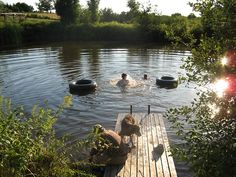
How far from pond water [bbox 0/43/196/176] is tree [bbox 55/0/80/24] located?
23750mm

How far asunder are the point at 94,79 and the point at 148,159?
14031 millimetres

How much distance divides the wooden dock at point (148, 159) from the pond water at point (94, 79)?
3.81 ft

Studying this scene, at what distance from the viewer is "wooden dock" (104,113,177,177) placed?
8.84 m

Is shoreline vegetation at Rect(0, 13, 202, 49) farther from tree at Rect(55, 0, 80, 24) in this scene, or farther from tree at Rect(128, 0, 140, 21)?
tree at Rect(128, 0, 140, 21)

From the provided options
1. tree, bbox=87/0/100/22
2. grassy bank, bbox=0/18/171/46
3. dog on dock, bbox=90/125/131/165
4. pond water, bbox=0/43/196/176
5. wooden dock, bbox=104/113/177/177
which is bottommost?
pond water, bbox=0/43/196/176

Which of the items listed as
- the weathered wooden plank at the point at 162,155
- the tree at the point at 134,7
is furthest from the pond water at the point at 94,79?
the tree at the point at 134,7

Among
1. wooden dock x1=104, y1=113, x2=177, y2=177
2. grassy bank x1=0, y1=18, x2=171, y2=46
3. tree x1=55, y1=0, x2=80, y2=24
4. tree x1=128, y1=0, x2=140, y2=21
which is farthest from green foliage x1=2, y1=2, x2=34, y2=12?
wooden dock x1=104, y1=113, x2=177, y2=177

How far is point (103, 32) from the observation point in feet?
177

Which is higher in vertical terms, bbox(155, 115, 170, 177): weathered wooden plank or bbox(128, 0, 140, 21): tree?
bbox(128, 0, 140, 21): tree

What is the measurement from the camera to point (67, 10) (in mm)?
57188

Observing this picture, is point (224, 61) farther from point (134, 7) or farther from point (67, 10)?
point (134, 7)

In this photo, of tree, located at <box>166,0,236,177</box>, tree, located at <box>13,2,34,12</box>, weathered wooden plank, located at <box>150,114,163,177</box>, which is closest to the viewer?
tree, located at <box>166,0,236,177</box>

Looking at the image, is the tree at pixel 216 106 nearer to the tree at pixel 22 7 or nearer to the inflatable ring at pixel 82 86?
the inflatable ring at pixel 82 86

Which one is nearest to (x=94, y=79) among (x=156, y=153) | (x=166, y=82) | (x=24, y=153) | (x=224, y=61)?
(x=166, y=82)
